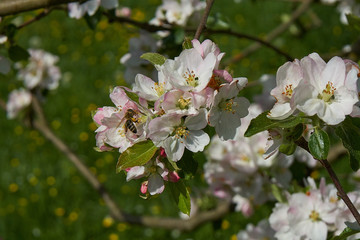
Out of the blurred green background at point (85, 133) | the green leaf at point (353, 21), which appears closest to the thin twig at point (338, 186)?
the green leaf at point (353, 21)

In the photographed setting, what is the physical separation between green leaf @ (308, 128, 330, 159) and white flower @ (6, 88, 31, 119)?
7.38 feet

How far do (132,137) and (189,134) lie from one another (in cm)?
10

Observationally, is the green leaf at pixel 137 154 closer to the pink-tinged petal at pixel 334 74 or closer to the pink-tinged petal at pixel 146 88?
the pink-tinged petal at pixel 146 88

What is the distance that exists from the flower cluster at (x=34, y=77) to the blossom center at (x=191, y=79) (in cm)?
187

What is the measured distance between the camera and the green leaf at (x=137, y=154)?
2.91 feet

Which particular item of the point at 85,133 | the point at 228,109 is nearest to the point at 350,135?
the point at 228,109

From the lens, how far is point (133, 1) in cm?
532

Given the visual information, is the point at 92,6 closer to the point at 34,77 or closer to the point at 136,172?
the point at 136,172

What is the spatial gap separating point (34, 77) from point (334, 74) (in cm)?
203

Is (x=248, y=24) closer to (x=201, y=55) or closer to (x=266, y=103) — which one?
(x=266, y=103)

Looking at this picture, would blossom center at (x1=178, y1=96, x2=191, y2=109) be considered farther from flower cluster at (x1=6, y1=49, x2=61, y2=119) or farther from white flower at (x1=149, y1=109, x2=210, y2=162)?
flower cluster at (x1=6, y1=49, x2=61, y2=119)

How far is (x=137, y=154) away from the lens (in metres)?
0.90

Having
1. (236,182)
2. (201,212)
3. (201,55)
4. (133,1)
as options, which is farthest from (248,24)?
(201,55)

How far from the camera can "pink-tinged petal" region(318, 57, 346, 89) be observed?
918 mm
